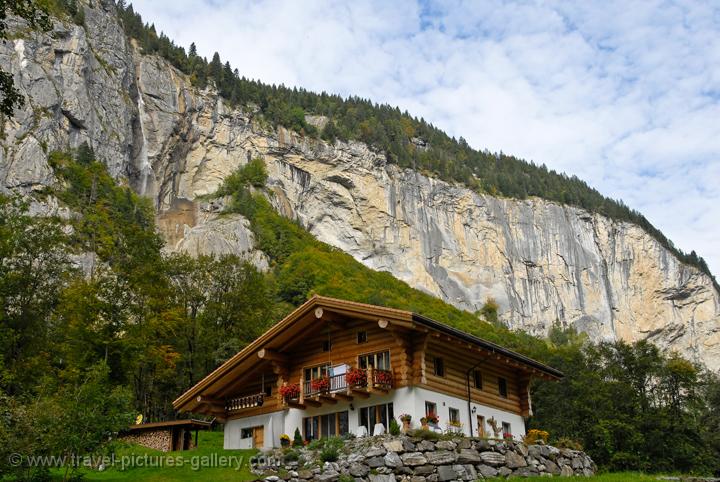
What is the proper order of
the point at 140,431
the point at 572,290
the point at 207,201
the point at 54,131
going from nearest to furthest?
the point at 140,431 < the point at 54,131 < the point at 207,201 < the point at 572,290

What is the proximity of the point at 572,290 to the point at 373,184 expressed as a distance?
45.8 meters

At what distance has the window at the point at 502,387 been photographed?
3431 cm

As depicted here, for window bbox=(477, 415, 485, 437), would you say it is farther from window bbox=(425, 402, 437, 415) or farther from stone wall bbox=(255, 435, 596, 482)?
stone wall bbox=(255, 435, 596, 482)

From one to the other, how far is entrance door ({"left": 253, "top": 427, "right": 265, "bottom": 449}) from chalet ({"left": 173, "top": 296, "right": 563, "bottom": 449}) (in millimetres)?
44

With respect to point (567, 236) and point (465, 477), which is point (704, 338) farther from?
point (465, 477)

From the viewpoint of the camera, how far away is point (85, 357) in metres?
40.8

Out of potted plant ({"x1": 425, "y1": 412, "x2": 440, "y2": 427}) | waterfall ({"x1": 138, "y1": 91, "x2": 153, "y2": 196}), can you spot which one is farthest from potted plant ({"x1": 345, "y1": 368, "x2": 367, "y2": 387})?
waterfall ({"x1": 138, "y1": 91, "x2": 153, "y2": 196})

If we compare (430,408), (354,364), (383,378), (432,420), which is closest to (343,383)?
(354,364)

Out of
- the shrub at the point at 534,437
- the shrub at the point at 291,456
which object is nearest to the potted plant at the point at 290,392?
the shrub at the point at 291,456

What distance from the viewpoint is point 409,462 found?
25.3m

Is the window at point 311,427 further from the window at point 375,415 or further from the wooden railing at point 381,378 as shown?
the wooden railing at point 381,378

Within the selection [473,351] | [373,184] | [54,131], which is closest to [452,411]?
[473,351]

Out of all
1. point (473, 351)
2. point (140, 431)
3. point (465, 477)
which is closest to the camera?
point (465, 477)

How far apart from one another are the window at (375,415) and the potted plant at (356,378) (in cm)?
135
